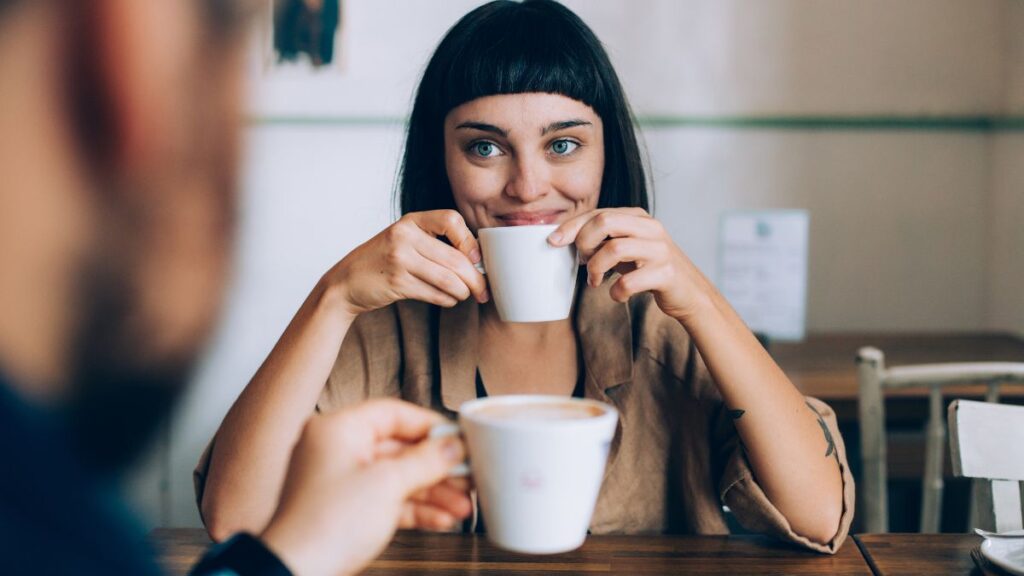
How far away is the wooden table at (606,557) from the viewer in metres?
0.88

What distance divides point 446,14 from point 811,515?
6.39 ft

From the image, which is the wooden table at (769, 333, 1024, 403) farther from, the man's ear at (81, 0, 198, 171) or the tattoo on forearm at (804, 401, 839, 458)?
the man's ear at (81, 0, 198, 171)

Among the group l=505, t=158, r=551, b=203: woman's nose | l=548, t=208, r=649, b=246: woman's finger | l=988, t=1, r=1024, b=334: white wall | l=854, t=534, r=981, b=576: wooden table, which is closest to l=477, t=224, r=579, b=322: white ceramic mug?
l=548, t=208, r=649, b=246: woman's finger

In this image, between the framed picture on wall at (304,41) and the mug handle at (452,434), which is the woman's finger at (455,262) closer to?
the mug handle at (452,434)

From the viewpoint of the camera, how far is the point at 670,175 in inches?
99.9

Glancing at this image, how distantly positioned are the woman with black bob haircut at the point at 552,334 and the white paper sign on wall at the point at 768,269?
111 centimetres

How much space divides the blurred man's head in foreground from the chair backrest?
1.03 metres

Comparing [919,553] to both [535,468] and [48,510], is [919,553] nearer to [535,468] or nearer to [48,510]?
[535,468]

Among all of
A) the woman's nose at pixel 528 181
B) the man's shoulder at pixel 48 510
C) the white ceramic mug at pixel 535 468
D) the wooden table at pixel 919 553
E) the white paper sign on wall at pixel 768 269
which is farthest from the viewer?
the white paper sign on wall at pixel 768 269

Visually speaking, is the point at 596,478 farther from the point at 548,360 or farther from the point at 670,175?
the point at 670,175

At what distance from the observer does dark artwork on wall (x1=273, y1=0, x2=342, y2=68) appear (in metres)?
2.54

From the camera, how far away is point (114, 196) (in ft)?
5.62

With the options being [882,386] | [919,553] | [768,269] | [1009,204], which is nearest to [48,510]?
[919,553]

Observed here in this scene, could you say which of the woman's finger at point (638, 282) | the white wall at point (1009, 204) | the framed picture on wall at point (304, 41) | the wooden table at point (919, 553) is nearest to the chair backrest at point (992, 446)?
the wooden table at point (919, 553)
